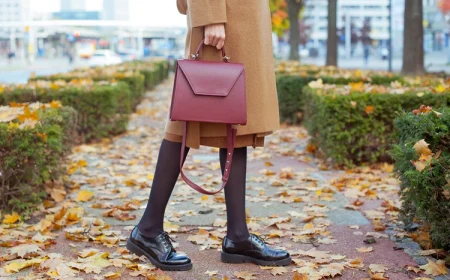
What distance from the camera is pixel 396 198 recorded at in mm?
5250

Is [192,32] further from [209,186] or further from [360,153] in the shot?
[360,153]

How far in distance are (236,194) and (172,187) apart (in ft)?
1.04

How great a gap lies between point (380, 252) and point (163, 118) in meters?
9.17

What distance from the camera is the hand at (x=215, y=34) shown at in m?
3.08

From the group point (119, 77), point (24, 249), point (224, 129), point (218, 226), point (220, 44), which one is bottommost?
point (218, 226)

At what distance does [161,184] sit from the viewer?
3357 mm

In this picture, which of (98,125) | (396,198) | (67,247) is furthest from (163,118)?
(67,247)

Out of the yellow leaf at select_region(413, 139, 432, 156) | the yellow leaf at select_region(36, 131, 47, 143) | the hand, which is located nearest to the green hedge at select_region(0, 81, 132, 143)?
the yellow leaf at select_region(36, 131, 47, 143)

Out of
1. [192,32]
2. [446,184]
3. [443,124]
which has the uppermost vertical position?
[192,32]

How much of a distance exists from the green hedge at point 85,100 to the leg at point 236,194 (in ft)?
16.9

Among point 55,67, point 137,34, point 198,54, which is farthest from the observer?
point 137,34

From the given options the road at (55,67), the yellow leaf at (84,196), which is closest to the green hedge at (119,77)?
the yellow leaf at (84,196)

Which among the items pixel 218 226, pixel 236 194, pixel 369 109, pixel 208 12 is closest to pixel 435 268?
pixel 236 194

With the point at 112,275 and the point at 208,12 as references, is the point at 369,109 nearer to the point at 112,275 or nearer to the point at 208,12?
the point at 208,12
